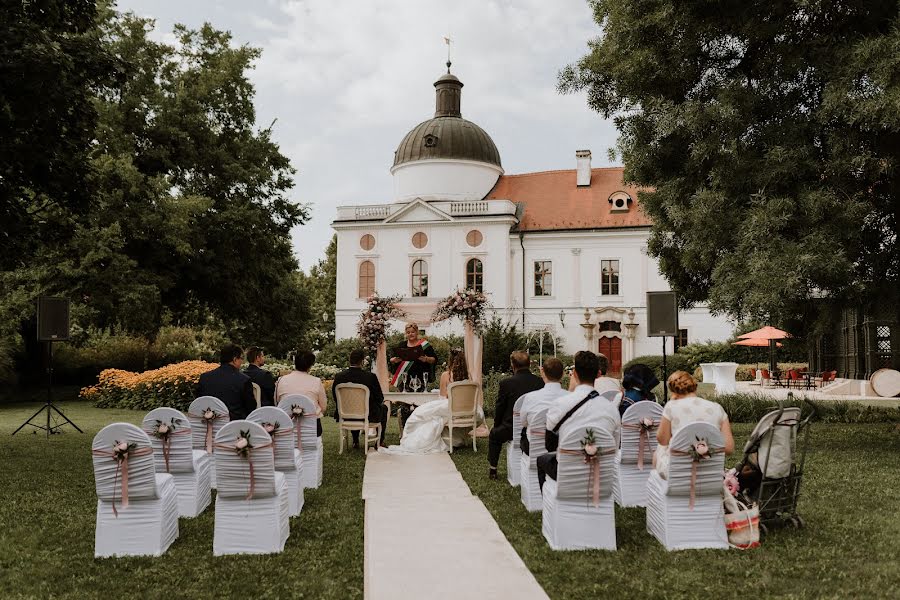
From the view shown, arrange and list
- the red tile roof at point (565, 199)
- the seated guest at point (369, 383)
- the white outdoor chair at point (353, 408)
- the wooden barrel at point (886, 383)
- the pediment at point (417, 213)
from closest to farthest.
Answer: the white outdoor chair at point (353, 408), the seated guest at point (369, 383), the wooden barrel at point (886, 383), the red tile roof at point (565, 199), the pediment at point (417, 213)

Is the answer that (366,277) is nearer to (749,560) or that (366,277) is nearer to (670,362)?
(670,362)

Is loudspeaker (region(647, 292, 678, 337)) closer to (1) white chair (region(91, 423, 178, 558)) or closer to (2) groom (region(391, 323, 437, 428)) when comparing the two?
(2) groom (region(391, 323, 437, 428))

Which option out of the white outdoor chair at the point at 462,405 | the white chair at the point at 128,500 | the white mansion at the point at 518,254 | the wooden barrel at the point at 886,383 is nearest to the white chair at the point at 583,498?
the white chair at the point at 128,500

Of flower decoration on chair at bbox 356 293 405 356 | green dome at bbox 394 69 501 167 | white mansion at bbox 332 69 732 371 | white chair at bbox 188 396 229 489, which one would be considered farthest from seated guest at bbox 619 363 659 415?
green dome at bbox 394 69 501 167

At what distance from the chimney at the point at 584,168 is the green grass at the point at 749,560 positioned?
37.6 metres

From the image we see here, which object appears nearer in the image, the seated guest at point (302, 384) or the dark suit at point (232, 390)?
the dark suit at point (232, 390)

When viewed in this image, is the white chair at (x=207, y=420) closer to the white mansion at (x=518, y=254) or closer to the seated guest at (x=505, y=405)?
the seated guest at (x=505, y=405)

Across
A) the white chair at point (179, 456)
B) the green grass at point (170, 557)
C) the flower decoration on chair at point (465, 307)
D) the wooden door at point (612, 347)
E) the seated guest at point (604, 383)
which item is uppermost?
the flower decoration on chair at point (465, 307)

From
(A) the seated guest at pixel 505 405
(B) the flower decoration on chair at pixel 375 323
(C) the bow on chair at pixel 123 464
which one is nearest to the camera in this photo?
(C) the bow on chair at pixel 123 464

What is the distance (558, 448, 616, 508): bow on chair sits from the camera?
6184 mm

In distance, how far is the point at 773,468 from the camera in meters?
6.57

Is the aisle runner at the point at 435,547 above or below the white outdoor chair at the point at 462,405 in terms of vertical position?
below

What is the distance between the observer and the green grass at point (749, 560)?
17.1 feet

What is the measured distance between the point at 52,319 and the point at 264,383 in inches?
261
